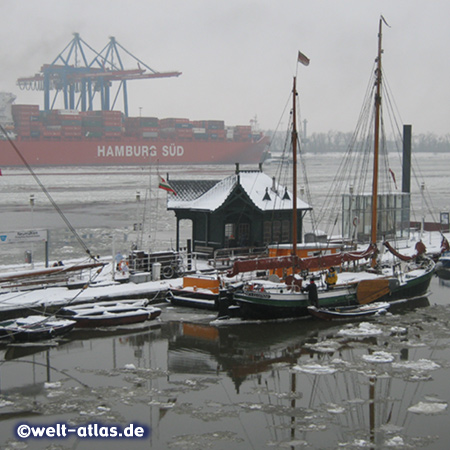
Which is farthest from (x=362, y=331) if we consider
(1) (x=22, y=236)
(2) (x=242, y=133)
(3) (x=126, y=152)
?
(2) (x=242, y=133)

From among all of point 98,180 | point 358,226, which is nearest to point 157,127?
point 98,180

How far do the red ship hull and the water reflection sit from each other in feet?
369

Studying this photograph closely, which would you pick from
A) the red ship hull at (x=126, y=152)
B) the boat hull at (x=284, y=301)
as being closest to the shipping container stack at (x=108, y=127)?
the red ship hull at (x=126, y=152)

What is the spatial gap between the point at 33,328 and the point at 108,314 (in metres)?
2.38

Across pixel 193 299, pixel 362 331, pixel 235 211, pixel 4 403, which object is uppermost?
pixel 235 211

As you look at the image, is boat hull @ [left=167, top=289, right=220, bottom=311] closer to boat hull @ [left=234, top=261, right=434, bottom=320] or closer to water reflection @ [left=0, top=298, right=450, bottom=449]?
water reflection @ [left=0, top=298, right=450, bottom=449]

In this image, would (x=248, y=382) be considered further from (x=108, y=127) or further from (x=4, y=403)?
(x=108, y=127)

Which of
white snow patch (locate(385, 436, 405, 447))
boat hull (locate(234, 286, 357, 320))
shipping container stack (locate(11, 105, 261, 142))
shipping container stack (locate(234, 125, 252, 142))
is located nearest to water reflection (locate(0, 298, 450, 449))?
white snow patch (locate(385, 436, 405, 447))

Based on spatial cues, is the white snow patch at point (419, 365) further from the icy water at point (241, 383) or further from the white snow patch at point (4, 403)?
the white snow patch at point (4, 403)

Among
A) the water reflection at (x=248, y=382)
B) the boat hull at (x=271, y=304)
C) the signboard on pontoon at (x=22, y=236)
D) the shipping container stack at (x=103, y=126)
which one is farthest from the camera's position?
the shipping container stack at (x=103, y=126)

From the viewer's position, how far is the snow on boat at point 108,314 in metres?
20.6

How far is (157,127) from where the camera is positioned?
5714 inches

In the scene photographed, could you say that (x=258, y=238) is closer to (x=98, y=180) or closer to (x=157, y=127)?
(x=98, y=180)

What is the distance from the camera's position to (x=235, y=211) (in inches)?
1134
